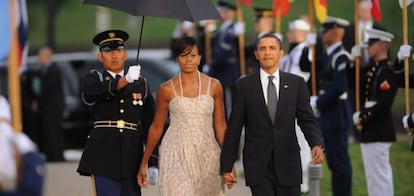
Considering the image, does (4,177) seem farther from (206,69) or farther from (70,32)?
(70,32)

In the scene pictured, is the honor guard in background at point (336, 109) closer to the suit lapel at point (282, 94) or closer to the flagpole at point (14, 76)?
the suit lapel at point (282, 94)

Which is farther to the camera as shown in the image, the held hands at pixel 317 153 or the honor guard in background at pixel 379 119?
the honor guard in background at pixel 379 119

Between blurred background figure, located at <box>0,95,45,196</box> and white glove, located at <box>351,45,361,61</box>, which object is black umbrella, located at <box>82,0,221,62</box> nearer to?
white glove, located at <box>351,45,361,61</box>

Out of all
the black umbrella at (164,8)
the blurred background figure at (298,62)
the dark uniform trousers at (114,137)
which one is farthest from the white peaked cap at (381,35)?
the dark uniform trousers at (114,137)

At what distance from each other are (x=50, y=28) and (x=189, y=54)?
23.7 metres

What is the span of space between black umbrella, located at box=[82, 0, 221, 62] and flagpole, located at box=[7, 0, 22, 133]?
3.07 meters

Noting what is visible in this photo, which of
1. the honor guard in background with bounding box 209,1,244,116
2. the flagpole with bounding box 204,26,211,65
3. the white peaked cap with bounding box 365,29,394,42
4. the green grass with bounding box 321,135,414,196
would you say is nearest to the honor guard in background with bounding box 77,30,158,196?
the white peaked cap with bounding box 365,29,394,42

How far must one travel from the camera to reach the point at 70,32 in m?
42.3

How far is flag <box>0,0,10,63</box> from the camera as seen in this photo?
7727mm

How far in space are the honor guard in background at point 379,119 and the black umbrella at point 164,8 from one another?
2.30 m

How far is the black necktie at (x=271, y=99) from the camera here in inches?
405

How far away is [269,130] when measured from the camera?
1025 cm

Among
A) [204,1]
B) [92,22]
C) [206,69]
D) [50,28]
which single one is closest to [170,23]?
[92,22]

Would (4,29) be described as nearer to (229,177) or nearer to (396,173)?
(229,177)
